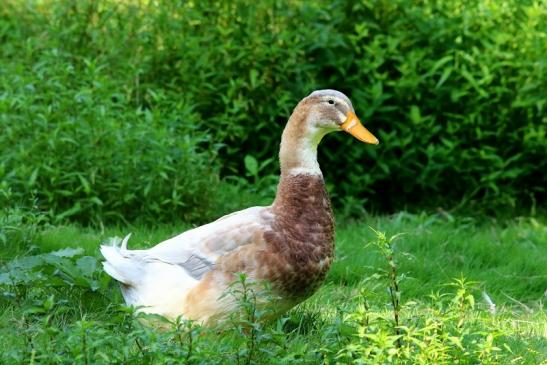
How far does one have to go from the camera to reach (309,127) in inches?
201

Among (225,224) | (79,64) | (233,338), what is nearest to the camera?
(233,338)

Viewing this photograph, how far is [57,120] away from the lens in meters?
7.02

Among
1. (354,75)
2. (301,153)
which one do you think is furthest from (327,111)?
(354,75)

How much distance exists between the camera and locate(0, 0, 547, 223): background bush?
819 cm

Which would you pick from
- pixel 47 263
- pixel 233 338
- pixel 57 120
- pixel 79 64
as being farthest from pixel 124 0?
pixel 233 338

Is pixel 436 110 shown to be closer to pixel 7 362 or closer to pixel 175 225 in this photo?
pixel 175 225

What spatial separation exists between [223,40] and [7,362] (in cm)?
452

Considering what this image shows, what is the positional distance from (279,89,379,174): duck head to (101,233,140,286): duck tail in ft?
2.57

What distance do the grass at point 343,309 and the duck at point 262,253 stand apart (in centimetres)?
14

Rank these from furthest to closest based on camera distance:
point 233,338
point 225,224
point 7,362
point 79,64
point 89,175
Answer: point 79,64, point 89,175, point 225,224, point 233,338, point 7,362

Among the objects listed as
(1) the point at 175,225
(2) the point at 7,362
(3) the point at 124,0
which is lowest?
(1) the point at 175,225

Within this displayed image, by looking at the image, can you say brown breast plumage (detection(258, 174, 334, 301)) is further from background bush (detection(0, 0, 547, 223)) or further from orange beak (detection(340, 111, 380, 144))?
background bush (detection(0, 0, 547, 223))

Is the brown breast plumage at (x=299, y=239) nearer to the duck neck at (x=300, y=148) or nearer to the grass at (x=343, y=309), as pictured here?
the duck neck at (x=300, y=148)

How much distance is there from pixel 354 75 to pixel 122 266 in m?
3.88
